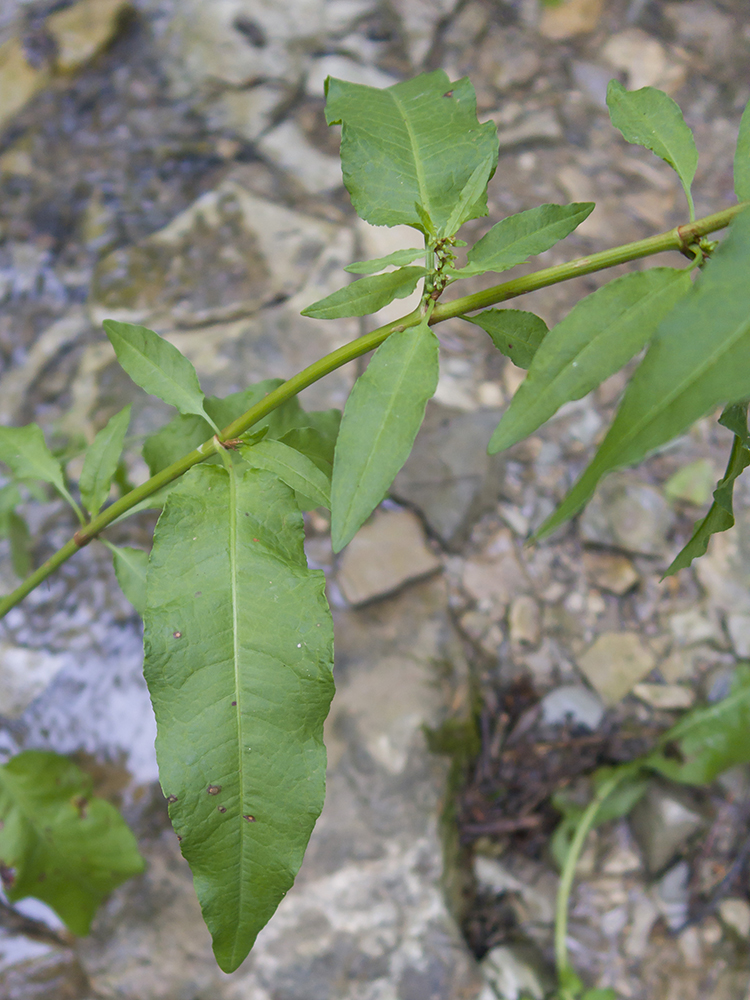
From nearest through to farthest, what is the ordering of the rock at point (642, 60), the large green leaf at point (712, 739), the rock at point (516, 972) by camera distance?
the rock at point (516, 972), the large green leaf at point (712, 739), the rock at point (642, 60)

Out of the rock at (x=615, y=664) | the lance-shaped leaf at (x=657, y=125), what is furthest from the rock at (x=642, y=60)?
the lance-shaped leaf at (x=657, y=125)

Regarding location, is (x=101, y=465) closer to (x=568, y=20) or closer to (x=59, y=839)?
(x=59, y=839)

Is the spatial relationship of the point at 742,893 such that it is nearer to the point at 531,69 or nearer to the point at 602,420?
the point at 602,420

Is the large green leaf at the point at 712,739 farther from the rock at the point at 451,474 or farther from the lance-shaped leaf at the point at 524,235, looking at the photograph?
the lance-shaped leaf at the point at 524,235

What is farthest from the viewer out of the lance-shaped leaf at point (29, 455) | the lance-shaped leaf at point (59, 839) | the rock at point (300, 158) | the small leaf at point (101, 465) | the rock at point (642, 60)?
the rock at point (642, 60)

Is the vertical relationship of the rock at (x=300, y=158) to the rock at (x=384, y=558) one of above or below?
above

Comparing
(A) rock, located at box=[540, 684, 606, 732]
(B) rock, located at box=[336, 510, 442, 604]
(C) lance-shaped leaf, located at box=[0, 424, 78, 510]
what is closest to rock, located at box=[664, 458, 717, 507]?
(A) rock, located at box=[540, 684, 606, 732]

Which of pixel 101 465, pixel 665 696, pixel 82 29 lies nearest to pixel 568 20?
pixel 82 29
